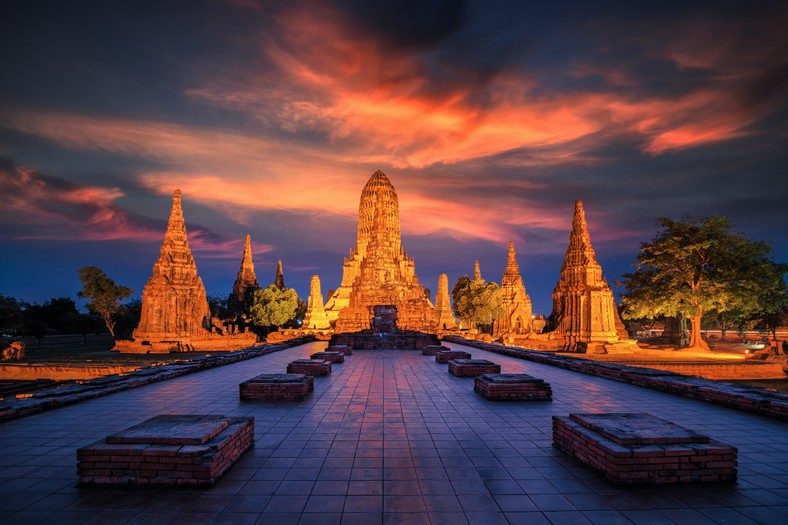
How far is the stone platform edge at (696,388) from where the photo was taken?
7.76 metres

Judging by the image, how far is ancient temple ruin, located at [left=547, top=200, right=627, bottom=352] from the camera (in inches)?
1409

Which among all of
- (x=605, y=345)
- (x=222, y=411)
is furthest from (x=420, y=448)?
(x=605, y=345)

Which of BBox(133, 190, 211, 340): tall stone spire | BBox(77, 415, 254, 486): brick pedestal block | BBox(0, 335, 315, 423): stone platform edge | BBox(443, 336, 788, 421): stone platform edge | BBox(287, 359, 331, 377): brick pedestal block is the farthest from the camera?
BBox(133, 190, 211, 340): tall stone spire

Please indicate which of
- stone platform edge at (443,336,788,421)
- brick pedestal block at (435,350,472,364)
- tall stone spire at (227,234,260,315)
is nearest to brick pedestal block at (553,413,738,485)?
stone platform edge at (443,336,788,421)

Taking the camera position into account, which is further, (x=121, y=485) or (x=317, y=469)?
(x=317, y=469)

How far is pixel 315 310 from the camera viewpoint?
195ft

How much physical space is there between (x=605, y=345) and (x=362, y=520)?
3515cm

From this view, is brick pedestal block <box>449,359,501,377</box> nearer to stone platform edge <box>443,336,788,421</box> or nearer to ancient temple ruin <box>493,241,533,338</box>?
stone platform edge <box>443,336,788,421</box>

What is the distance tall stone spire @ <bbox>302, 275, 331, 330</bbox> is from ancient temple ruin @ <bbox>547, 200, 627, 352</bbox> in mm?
30088

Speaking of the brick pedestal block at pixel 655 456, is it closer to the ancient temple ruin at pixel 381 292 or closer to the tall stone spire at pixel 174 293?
the ancient temple ruin at pixel 381 292

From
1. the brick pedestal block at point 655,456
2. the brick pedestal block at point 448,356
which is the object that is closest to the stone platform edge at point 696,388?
the brick pedestal block at point 448,356

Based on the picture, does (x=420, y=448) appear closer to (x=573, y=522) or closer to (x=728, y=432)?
(x=573, y=522)

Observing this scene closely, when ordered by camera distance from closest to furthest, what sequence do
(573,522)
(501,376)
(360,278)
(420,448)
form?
(573,522), (420,448), (501,376), (360,278)

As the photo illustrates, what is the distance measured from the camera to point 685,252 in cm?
3372
